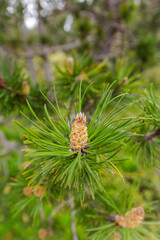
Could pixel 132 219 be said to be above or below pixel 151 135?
below

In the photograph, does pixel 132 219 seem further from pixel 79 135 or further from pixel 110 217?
pixel 79 135

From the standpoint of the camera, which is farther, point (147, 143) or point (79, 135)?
point (147, 143)

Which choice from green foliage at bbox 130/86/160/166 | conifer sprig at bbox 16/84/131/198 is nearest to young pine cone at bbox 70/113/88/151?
conifer sprig at bbox 16/84/131/198

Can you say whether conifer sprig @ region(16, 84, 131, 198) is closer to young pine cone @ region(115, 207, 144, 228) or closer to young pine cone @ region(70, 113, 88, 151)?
young pine cone @ region(70, 113, 88, 151)

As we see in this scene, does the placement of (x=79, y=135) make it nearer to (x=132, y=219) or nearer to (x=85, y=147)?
(x=85, y=147)

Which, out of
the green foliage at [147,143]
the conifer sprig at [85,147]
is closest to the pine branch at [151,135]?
Answer: the green foliage at [147,143]

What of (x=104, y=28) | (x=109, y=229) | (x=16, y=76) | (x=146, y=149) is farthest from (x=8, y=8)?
(x=109, y=229)

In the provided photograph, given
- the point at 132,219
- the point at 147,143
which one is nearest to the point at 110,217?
the point at 132,219

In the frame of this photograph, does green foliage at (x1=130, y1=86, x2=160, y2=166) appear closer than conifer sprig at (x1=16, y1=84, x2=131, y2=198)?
No
